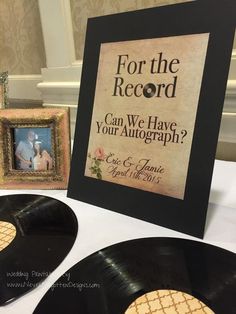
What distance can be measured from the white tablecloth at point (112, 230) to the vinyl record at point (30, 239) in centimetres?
1

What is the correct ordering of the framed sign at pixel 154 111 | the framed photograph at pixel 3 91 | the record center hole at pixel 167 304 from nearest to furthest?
the record center hole at pixel 167 304 → the framed sign at pixel 154 111 → the framed photograph at pixel 3 91

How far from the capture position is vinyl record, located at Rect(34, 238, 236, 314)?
348mm

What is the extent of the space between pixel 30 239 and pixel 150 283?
0.70 ft

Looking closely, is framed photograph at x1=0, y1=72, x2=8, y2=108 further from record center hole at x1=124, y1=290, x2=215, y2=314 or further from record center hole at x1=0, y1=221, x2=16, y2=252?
record center hole at x1=124, y1=290, x2=215, y2=314

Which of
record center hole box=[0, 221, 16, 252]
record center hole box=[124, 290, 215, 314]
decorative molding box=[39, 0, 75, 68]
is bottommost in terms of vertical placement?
record center hole box=[0, 221, 16, 252]

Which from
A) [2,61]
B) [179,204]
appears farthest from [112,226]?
[2,61]

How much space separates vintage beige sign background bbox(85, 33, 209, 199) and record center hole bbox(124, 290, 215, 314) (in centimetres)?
17

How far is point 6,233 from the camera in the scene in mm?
516

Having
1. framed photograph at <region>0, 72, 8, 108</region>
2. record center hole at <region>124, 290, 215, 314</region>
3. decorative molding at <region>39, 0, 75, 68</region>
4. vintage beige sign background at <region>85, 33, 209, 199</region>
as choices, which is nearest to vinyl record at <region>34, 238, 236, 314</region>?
record center hole at <region>124, 290, 215, 314</region>

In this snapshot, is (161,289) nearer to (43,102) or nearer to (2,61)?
(43,102)

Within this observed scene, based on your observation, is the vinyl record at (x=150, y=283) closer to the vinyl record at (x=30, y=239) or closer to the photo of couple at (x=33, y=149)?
the vinyl record at (x=30, y=239)

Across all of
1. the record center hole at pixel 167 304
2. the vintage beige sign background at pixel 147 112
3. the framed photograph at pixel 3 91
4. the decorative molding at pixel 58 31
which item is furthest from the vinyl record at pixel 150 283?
the decorative molding at pixel 58 31

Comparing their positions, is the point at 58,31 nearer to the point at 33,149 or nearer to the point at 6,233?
the point at 33,149

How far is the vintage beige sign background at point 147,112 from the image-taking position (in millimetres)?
495
